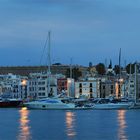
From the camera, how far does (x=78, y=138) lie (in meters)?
49.1

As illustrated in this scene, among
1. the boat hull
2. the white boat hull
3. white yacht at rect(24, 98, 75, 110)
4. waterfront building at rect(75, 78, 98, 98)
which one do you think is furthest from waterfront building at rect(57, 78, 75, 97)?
white yacht at rect(24, 98, 75, 110)

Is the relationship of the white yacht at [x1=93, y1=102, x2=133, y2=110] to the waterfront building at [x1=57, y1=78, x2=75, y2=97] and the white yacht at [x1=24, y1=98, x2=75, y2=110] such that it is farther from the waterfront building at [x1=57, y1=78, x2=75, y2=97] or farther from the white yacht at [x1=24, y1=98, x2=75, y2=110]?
the waterfront building at [x1=57, y1=78, x2=75, y2=97]

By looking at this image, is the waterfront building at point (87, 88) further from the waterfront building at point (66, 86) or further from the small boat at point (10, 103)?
the small boat at point (10, 103)

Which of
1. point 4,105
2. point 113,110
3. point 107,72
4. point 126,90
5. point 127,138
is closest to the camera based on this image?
point 127,138

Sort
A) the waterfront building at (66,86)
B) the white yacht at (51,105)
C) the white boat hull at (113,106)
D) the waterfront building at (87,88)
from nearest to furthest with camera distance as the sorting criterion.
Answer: the white yacht at (51,105), the white boat hull at (113,106), the waterfront building at (66,86), the waterfront building at (87,88)

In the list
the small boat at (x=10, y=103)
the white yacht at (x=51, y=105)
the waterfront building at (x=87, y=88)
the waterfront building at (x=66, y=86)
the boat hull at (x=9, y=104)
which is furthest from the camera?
the waterfront building at (x=87, y=88)

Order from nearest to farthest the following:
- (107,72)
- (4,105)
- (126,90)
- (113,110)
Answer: (113,110), (4,105), (126,90), (107,72)

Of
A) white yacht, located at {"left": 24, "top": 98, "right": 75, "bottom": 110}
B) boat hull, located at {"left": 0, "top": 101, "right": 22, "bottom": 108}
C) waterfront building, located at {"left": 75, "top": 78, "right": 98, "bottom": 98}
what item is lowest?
boat hull, located at {"left": 0, "top": 101, "right": 22, "bottom": 108}

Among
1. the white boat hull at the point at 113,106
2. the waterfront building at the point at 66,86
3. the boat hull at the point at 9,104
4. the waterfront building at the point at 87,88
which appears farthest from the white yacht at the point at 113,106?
the waterfront building at the point at 87,88

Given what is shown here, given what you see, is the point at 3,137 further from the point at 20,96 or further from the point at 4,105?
the point at 20,96

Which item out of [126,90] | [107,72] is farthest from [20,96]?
[107,72]

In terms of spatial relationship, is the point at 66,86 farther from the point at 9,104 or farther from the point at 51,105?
the point at 51,105

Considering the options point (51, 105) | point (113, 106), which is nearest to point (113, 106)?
point (113, 106)

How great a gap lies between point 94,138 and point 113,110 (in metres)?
57.3
